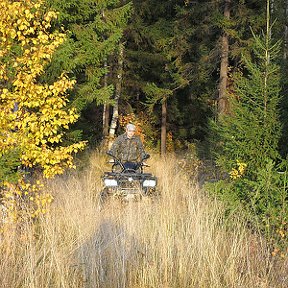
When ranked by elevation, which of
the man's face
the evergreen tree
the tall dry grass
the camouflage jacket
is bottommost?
the tall dry grass

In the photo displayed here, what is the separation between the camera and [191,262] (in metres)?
5.12

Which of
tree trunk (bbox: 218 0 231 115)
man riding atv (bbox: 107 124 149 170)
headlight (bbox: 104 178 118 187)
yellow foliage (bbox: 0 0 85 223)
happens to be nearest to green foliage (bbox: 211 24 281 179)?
headlight (bbox: 104 178 118 187)

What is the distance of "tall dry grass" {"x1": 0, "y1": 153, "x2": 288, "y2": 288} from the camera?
4.84 metres

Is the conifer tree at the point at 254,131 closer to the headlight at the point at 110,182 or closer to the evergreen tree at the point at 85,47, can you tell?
the headlight at the point at 110,182

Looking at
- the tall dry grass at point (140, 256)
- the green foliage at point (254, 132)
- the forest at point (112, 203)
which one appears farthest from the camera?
the green foliage at point (254, 132)

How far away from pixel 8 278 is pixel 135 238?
68.5 inches

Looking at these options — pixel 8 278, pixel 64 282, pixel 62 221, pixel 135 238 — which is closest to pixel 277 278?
pixel 135 238

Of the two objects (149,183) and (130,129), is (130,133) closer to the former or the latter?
(130,129)

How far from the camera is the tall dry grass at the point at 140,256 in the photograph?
4.84 meters

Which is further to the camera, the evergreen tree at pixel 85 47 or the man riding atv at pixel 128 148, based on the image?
the evergreen tree at pixel 85 47

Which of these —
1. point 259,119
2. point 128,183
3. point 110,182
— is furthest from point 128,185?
point 259,119

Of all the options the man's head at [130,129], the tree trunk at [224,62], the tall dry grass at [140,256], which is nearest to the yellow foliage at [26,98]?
the tall dry grass at [140,256]

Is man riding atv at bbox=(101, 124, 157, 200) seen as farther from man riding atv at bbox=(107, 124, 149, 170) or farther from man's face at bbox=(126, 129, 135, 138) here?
man's face at bbox=(126, 129, 135, 138)

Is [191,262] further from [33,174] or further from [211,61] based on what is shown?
[211,61]
